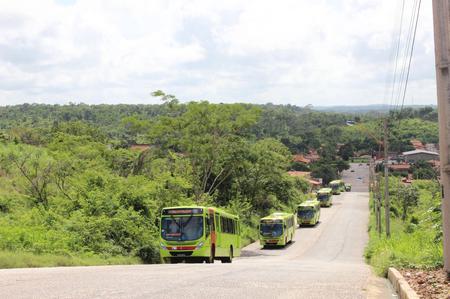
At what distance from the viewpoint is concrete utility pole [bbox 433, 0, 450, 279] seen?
1055 centimetres

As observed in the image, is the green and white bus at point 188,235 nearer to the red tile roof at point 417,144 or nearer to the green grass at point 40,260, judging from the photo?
the green grass at point 40,260

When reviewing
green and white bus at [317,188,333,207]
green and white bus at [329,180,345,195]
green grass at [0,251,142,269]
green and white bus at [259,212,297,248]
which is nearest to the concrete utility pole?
green grass at [0,251,142,269]

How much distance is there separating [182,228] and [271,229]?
28.1 meters

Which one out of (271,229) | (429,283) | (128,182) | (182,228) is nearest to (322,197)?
(271,229)

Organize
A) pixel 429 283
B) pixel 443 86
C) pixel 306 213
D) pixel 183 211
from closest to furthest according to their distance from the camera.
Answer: pixel 443 86
pixel 429 283
pixel 183 211
pixel 306 213

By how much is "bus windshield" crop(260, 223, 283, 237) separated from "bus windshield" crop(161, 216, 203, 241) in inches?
1092

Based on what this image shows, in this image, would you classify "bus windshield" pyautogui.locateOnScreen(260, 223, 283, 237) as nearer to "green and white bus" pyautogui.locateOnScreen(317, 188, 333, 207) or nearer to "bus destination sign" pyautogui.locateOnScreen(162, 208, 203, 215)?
"bus destination sign" pyautogui.locateOnScreen(162, 208, 203, 215)

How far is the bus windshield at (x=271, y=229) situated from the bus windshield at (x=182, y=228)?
27.7 metres

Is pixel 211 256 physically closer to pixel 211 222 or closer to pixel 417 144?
pixel 211 222

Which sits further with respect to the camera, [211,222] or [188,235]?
[211,222]

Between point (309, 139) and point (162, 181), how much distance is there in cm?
14320

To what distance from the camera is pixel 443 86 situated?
10.6 meters

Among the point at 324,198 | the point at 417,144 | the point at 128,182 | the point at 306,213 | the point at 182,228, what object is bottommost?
the point at 324,198

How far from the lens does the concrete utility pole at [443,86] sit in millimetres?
10547
